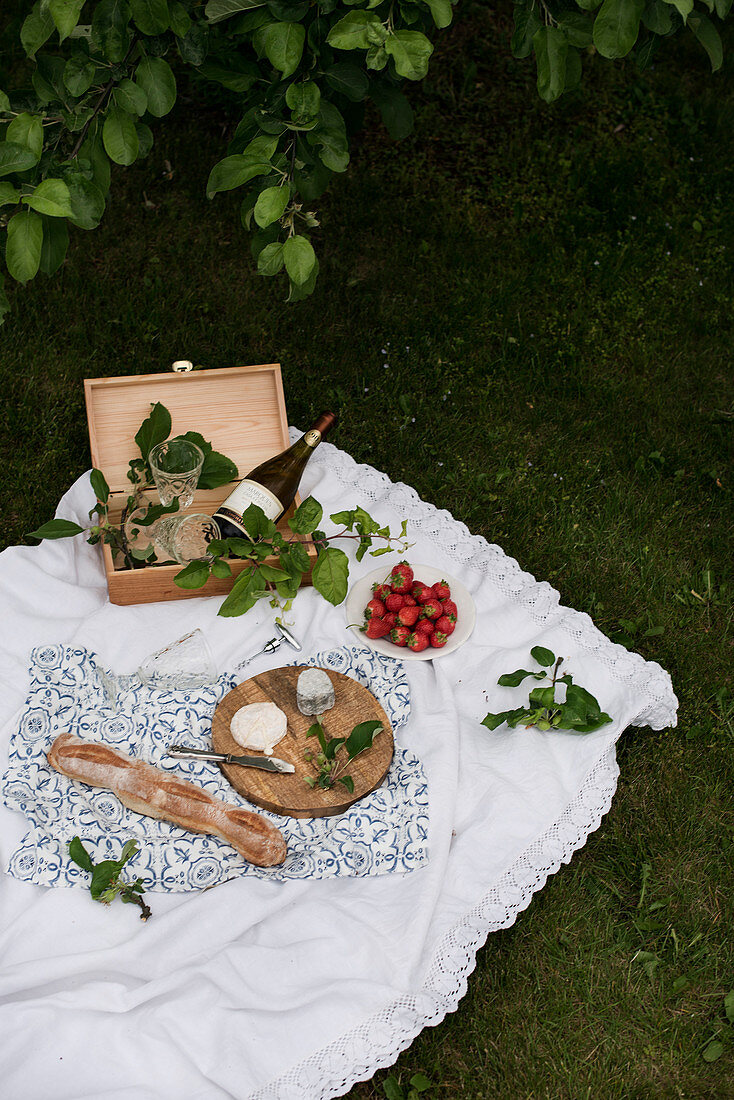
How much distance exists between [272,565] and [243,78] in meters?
1.33

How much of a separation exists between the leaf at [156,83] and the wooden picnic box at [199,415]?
1.13 m

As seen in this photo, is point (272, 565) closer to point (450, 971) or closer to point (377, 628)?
point (377, 628)

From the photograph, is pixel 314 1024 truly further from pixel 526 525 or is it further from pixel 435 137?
pixel 435 137

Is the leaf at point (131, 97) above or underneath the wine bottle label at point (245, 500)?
above

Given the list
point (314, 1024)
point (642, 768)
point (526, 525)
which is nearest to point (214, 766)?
point (314, 1024)

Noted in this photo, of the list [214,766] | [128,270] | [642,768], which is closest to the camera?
[214,766]

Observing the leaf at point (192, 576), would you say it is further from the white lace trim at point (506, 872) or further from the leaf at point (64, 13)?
the leaf at point (64, 13)

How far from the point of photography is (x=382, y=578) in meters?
3.10

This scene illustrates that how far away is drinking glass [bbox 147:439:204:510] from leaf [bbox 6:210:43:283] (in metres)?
1.09

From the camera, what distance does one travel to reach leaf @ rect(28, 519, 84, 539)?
2.93m

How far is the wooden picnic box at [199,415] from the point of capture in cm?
326

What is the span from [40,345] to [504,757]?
2.50 meters

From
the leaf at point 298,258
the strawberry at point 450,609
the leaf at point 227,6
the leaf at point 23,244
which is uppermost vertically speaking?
the leaf at point 227,6

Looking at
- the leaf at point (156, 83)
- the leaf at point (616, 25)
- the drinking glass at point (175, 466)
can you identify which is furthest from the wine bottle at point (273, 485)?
the leaf at point (616, 25)
